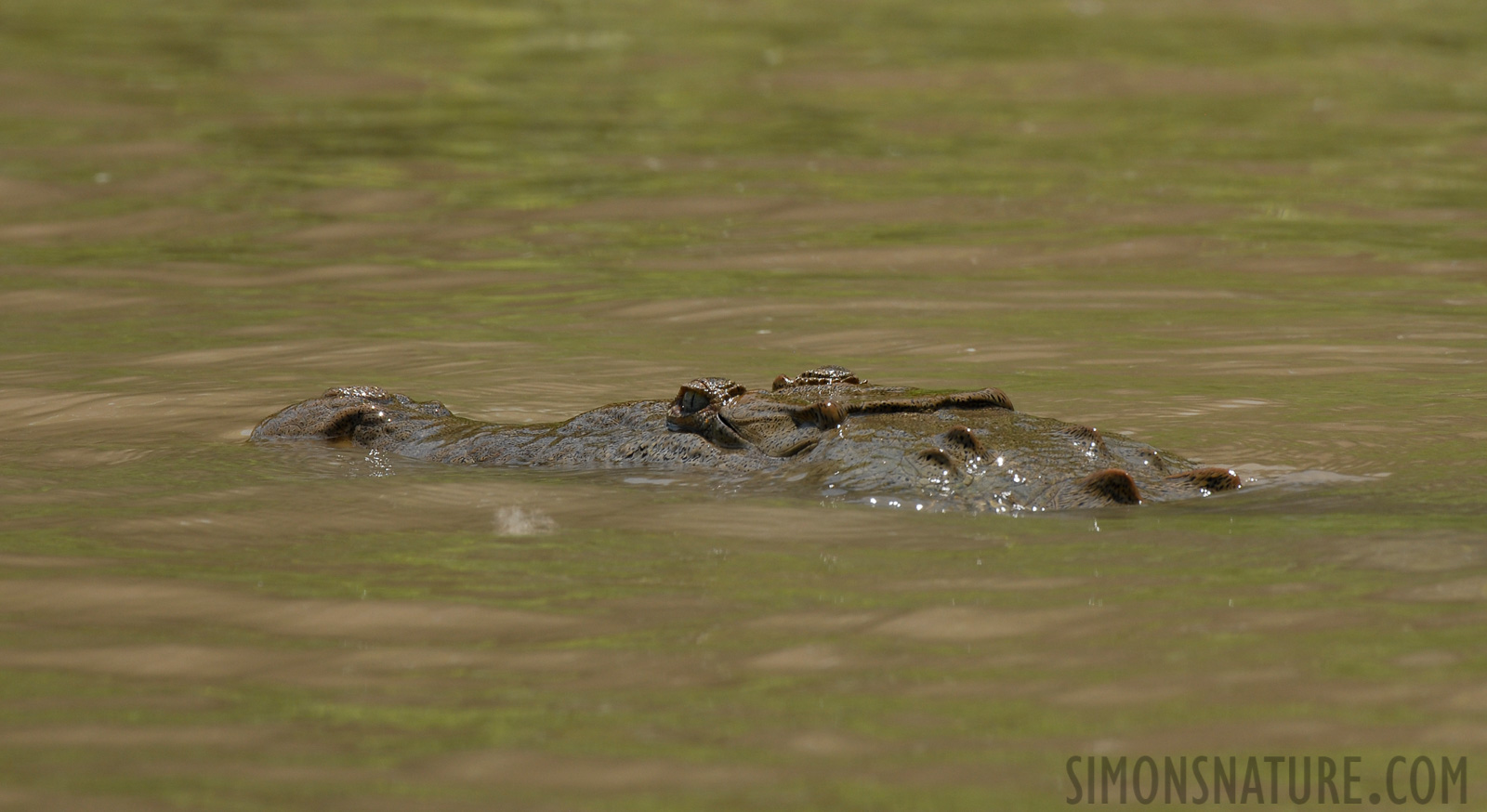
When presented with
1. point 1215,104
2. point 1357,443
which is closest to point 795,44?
point 1215,104

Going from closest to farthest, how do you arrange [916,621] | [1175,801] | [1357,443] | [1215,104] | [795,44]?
[1175,801] → [916,621] → [1357,443] → [1215,104] → [795,44]

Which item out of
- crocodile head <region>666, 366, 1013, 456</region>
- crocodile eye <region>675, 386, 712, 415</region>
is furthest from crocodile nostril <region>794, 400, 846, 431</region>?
crocodile eye <region>675, 386, 712, 415</region>

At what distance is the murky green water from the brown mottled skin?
140mm

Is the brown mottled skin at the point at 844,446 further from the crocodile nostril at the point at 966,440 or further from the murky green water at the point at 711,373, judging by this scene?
the murky green water at the point at 711,373

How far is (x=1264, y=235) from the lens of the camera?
37.0ft

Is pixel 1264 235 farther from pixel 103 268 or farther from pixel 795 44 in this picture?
pixel 795 44

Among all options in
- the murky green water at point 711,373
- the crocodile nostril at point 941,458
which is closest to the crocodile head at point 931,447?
the crocodile nostril at point 941,458

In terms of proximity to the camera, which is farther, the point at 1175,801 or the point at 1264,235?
the point at 1264,235

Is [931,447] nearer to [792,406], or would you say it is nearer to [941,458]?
[941,458]

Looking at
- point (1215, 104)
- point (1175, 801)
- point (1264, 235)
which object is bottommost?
point (1175, 801)

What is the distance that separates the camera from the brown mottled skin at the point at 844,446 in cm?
522

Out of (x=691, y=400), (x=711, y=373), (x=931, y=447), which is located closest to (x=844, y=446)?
(x=931, y=447)

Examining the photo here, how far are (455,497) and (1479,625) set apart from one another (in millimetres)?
3009

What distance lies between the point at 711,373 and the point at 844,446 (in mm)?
2674
